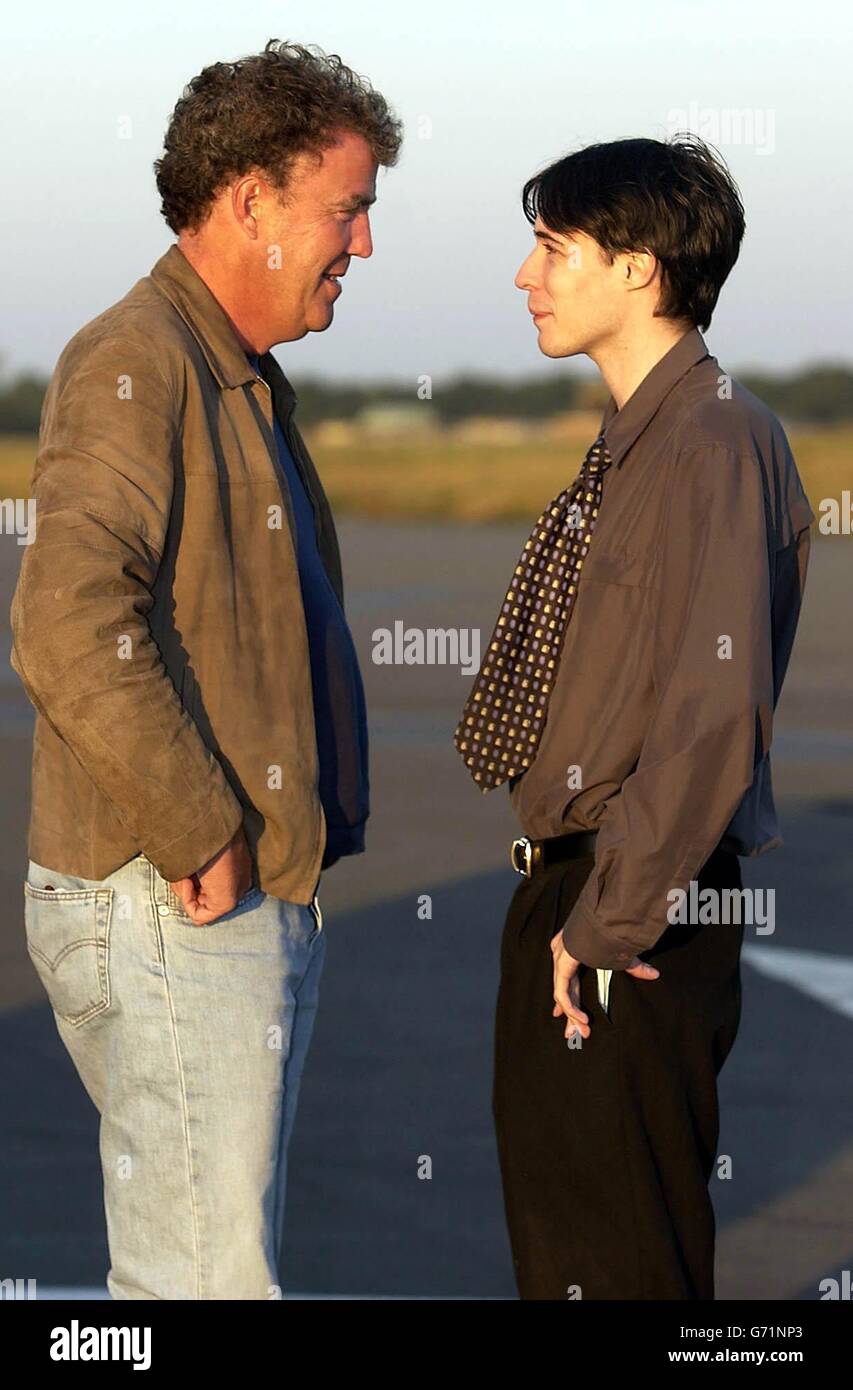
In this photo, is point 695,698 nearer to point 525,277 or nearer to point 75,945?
point 525,277

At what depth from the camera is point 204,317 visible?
9.37 ft

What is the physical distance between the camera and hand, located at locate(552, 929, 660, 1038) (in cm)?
284

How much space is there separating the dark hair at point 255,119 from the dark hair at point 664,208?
13.4 inches

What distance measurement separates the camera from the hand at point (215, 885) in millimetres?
2760

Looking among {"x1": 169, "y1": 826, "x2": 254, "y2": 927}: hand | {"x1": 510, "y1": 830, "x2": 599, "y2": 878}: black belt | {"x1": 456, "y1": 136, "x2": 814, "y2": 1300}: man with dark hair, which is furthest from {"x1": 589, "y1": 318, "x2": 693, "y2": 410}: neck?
{"x1": 169, "y1": 826, "x2": 254, "y2": 927}: hand

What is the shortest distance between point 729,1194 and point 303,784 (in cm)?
230

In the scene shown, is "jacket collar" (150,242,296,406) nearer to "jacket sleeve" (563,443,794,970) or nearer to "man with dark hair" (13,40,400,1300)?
"man with dark hair" (13,40,400,1300)

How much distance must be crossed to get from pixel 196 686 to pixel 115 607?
23 cm

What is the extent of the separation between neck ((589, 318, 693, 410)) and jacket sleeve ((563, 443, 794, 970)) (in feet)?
0.86

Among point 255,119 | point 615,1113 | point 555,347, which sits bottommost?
point 615,1113

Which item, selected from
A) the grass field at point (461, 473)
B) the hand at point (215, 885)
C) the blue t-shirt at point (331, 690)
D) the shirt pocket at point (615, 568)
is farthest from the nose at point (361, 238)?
the grass field at point (461, 473)

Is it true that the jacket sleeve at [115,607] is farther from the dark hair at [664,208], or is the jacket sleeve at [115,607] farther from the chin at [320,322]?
the dark hair at [664,208]

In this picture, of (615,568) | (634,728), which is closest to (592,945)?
(634,728)

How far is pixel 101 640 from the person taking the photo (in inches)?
102
